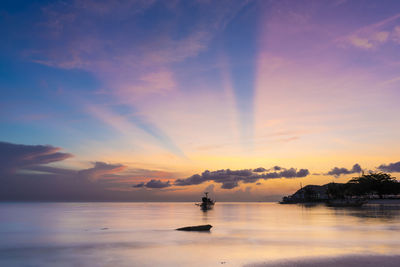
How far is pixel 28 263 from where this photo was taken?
1080 inches

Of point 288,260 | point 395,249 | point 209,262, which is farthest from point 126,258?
point 395,249

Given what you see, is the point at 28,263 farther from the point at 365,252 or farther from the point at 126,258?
the point at 365,252

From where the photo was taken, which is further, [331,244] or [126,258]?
[331,244]

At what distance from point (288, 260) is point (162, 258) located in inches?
428

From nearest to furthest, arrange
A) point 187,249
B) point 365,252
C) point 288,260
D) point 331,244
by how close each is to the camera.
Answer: point 288,260
point 365,252
point 187,249
point 331,244

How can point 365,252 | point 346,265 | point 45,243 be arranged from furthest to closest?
point 45,243
point 365,252
point 346,265

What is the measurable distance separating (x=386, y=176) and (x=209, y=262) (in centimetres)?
20340

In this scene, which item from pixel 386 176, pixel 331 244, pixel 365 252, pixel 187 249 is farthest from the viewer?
pixel 386 176

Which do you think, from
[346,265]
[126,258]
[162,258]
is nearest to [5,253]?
[126,258]

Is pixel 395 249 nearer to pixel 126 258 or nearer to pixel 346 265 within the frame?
pixel 346 265

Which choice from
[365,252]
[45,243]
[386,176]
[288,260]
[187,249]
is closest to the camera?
[288,260]

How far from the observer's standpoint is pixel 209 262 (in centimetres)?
2525

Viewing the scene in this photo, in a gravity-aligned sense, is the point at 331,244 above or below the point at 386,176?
below

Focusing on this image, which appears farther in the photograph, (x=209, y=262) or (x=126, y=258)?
(x=126, y=258)
